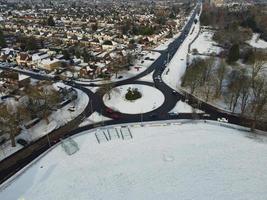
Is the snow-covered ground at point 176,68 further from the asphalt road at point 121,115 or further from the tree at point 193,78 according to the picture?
the tree at point 193,78

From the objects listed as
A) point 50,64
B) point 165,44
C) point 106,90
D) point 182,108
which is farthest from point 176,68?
point 50,64

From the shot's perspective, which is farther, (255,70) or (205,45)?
(205,45)

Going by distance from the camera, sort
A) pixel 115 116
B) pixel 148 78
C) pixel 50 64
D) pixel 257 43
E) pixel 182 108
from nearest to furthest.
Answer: pixel 115 116
pixel 182 108
pixel 148 78
pixel 50 64
pixel 257 43

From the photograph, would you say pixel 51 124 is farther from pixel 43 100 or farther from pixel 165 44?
pixel 165 44

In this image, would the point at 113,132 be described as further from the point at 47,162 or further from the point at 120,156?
the point at 47,162

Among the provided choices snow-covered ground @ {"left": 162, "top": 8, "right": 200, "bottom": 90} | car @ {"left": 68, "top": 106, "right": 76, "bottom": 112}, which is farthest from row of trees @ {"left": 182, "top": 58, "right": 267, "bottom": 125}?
car @ {"left": 68, "top": 106, "right": 76, "bottom": 112}

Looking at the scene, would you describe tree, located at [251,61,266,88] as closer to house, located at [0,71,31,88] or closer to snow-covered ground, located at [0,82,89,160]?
snow-covered ground, located at [0,82,89,160]

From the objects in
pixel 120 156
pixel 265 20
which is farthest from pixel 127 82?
pixel 265 20
